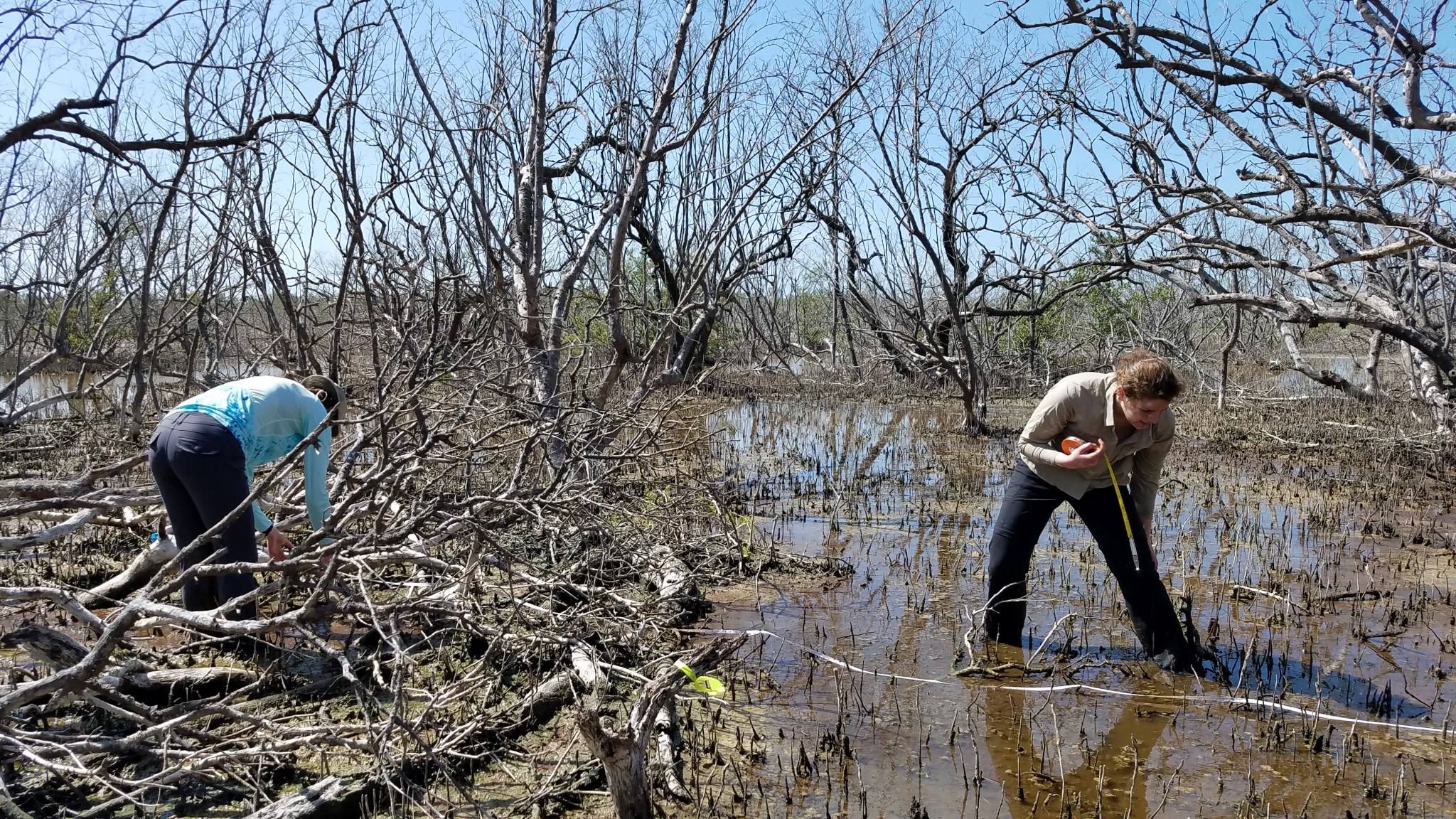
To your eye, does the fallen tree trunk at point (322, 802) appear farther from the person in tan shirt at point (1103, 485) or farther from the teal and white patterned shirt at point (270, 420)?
the person in tan shirt at point (1103, 485)

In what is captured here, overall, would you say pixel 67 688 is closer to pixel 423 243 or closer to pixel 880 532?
pixel 423 243

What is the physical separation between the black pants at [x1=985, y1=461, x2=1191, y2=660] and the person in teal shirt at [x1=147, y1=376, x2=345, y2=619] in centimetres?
294

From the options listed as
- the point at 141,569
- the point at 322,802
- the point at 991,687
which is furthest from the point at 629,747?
the point at 141,569

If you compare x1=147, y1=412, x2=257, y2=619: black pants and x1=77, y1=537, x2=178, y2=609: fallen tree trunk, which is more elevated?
x1=147, y1=412, x2=257, y2=619: black pants

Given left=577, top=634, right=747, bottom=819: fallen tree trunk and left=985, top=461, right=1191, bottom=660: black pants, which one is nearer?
left=577, top=634, right=747, bottom=819: fallen tree trunk

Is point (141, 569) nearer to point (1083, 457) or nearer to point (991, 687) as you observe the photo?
point (991, 687)

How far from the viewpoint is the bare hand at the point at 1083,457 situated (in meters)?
4.11

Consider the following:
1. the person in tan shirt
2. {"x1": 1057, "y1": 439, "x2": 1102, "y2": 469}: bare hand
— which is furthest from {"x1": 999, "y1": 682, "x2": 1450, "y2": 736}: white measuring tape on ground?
{"x1": 1057, "y1": 439, "x2": 1102, "y2": 469}: bare hand

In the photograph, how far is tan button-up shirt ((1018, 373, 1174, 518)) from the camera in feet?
13.8

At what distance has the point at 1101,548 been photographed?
436 centimetres

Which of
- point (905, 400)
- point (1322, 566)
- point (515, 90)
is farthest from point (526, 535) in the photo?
point (905, 400)

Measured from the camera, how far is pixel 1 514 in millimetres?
3961

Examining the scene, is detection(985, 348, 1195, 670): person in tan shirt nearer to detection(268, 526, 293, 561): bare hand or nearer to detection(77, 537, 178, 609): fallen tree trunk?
detection(268, 526, 293, 561): bare hand

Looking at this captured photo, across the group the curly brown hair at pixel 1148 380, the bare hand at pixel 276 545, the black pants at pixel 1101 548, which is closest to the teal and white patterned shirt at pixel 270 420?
the bare hand at pixel 276 545
